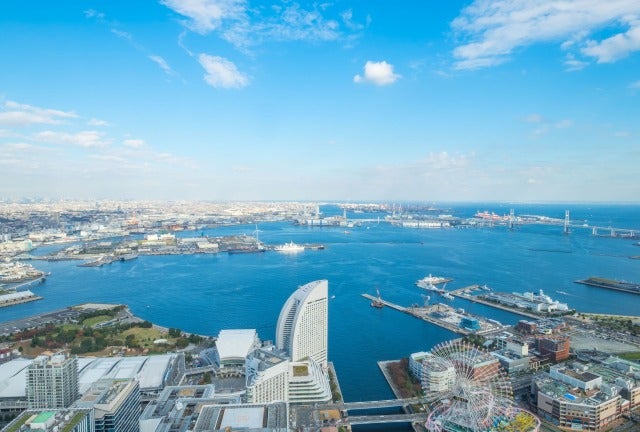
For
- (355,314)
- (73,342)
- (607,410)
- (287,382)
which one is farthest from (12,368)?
(607,410)

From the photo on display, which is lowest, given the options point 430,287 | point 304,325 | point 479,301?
point 479,301

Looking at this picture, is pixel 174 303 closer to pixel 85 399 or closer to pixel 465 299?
pixel 85 399

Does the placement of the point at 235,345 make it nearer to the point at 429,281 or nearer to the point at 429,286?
the point at 429,286

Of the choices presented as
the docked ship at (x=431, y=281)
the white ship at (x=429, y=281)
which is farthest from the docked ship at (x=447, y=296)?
the docked ship at (x=431, y=281)

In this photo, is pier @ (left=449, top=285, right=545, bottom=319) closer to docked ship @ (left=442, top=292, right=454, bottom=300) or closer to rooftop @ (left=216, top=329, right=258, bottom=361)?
docked ship @ (left=442, top=292, right=454, bottom=300)

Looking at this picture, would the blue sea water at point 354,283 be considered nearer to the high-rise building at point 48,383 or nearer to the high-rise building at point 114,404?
the high-rise building at point 114,404

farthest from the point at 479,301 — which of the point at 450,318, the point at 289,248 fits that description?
the point at 289,248
